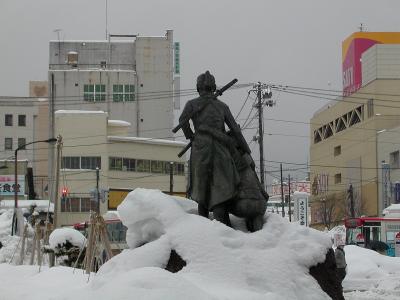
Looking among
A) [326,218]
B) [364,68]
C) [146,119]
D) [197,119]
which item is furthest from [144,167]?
[197,119]

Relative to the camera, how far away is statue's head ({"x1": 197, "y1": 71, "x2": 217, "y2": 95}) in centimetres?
1054

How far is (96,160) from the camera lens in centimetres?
6347

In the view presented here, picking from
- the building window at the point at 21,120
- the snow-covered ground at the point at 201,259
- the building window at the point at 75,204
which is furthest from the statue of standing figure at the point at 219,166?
the building window at the point at 21,120

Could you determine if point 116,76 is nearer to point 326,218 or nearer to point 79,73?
point 79,73

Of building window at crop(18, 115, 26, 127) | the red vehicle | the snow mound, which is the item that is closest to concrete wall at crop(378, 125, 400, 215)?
the red vehicle

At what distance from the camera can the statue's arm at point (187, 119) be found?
34.3 feet

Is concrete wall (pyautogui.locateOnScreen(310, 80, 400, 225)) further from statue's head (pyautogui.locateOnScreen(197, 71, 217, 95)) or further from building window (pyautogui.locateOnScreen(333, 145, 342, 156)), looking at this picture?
statue's head (pyautogui.locateOnScreen(197, 71, 217, 95))

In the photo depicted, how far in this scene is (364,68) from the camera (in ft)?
230

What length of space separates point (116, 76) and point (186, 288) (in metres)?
69.2

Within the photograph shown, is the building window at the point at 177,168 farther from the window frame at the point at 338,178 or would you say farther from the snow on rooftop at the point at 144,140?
the window frame at the point at 338,178

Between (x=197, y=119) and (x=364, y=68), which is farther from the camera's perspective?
(x=364, y=68)

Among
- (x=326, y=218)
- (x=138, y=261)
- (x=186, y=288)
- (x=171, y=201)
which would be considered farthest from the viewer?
(x=326, y=218)

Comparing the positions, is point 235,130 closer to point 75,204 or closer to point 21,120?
point 75,204

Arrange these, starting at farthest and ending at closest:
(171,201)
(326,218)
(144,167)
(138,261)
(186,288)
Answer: (326,218)
(144,167)
(171,201)
(138,261)
(186,288)
